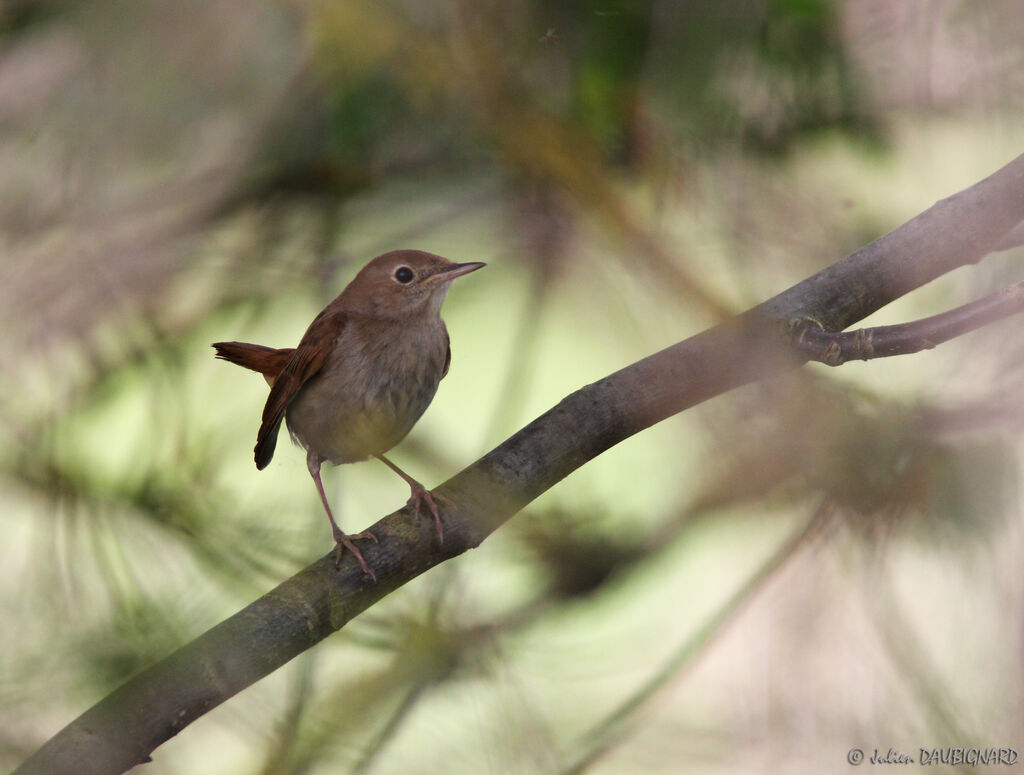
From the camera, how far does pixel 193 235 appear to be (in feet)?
8.70

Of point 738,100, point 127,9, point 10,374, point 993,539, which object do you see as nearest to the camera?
point 993,539

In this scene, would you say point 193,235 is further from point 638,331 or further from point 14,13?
point 638,331

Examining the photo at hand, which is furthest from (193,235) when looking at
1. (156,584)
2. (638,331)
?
(638,331)

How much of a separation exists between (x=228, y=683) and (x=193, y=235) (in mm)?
1436

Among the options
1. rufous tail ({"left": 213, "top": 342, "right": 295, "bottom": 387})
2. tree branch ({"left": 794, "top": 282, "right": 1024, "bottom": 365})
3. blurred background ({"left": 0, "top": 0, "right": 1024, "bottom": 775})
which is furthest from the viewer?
rufous tail ({"left": 213, "top": 342, "right": 295, "bottom": 387})

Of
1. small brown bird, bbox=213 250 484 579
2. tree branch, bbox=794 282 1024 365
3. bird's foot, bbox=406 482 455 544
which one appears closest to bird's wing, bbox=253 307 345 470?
small brown bird, bbox=213 250 484 579

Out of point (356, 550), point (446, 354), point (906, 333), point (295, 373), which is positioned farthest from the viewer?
point (446, 354)

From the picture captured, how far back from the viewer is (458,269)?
8.46 feet

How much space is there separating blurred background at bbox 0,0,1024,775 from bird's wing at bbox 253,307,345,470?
7.2 inches

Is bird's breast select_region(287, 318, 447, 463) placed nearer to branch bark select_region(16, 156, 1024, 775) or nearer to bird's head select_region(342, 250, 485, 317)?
bird's head select_region(342, 250, 485, 317)

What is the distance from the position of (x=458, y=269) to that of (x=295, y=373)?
0.49 meters

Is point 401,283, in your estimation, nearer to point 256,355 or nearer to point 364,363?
point 364,363

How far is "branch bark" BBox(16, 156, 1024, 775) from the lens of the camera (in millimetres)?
1691

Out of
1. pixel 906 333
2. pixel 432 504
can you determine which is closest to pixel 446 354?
pixel 432 504
